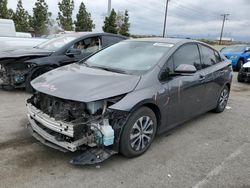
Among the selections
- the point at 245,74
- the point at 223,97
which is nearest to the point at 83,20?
the point at 245,74

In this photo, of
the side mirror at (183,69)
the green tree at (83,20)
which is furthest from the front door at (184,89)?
the green tree at (83,20)

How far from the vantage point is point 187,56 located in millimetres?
4691

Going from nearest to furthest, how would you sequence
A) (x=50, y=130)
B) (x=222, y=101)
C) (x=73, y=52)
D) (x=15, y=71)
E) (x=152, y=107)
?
(x=50, y=130) < (x=152, y=107) < (x=222, y=101) < (x=15, y=71) < (x=73, y=52)

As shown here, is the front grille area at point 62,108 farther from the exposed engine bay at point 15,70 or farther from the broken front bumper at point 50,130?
the exposed engine bay at point 15,70

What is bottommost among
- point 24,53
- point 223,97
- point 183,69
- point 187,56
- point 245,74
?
point 245,74

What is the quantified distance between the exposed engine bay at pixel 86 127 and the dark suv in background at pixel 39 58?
11.3 feet

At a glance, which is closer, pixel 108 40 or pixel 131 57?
pixel 131 57

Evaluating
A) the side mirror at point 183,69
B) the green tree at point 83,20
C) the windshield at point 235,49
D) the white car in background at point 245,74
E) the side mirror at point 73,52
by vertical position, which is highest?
the green tree at point 83,20

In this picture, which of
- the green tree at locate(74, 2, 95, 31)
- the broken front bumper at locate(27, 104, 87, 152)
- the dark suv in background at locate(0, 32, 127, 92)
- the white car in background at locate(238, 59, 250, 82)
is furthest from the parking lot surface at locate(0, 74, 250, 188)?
the green tree at locate(74, 2, 95, 31)

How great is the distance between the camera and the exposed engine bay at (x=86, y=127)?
3.29m

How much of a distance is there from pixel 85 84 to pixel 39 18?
2852cm

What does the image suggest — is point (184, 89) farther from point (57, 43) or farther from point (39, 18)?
point (39, 18)

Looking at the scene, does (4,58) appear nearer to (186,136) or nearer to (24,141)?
(24,141)

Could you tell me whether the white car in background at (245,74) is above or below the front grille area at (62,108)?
below
